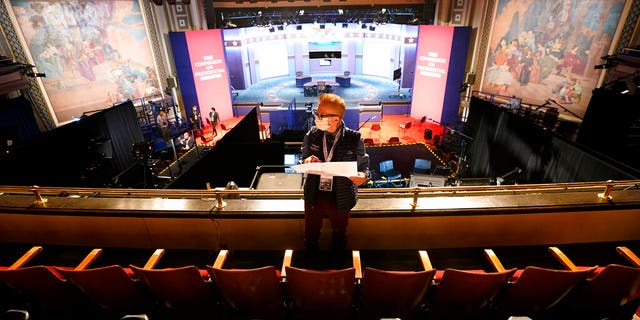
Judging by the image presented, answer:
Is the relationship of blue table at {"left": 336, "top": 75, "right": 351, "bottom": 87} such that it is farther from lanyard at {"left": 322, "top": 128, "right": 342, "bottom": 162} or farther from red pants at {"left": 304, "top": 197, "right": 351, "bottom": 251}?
lanyard at {"left": 322, "top": 128, "right": 342, "bottom": 162}

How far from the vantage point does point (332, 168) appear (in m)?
2.09

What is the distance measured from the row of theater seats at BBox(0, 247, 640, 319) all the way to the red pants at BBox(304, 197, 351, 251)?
0.31m

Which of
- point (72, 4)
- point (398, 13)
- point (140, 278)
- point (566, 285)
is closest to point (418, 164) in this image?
point (566, 285)

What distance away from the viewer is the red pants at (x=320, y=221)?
2441 mm

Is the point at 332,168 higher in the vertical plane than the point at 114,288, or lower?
higher

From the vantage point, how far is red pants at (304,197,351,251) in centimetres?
244

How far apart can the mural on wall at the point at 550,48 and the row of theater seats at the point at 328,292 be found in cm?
791

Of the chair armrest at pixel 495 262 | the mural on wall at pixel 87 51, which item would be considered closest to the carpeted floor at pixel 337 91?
the mural on wall at pixel 87 51

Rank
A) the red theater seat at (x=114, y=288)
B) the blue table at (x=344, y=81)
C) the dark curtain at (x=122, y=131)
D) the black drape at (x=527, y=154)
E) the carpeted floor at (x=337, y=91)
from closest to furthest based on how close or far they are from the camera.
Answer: the red theater seat at (x=114, y=288), the black drape at (x=527, y=154), the dark curtain at (x=122, y=131), the carpeted floor at (x=337, y=91), the blue table at (x=344, y=81)


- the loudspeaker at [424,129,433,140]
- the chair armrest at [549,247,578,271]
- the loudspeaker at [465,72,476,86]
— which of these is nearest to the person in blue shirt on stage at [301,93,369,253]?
the chair armrest at [549,247,578,271]

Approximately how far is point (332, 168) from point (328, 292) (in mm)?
900

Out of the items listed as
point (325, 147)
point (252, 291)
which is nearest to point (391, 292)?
point (252, 291)

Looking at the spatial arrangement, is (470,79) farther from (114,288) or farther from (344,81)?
(114,288)

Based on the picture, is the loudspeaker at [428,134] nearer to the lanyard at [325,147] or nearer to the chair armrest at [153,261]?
the lanyard at [325,147]
